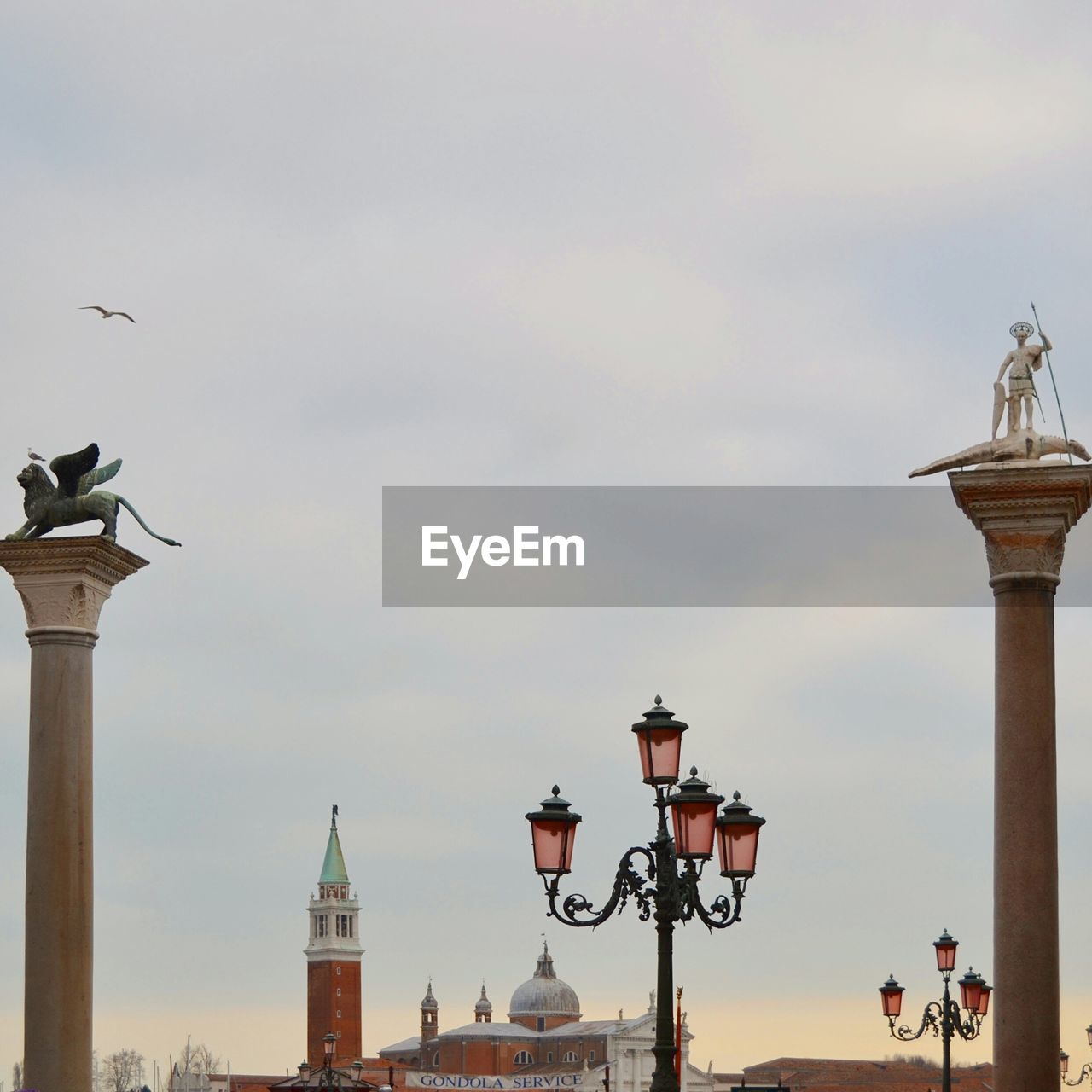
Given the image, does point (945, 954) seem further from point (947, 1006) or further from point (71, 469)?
point (71, 469)

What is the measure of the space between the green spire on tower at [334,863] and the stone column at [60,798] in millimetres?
149509

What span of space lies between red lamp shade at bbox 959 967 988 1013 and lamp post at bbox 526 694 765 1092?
14077mm

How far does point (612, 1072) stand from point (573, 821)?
14636 cm

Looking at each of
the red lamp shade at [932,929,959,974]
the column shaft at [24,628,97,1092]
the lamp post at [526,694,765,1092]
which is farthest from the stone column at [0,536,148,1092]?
the red lamp shade at [932,929,959,974]

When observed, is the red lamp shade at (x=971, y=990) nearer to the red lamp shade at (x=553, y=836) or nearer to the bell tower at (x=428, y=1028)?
the red lamp shade at (x=553, y=836)

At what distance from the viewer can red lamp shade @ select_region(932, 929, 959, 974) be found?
2859 cm

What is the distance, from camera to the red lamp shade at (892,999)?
29578 mm

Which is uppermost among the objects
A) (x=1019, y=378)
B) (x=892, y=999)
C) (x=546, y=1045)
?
(x=1019, y=378)

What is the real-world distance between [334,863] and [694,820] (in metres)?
157

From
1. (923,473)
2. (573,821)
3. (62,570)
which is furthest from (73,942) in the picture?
(923,473)

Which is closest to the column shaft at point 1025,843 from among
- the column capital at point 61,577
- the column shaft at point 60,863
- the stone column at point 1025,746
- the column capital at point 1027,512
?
the stone column at point 1025,746

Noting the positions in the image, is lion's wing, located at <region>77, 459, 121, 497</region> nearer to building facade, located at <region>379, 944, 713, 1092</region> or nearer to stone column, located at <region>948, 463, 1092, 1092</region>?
stone column, located at <region>948, 463, 1092, 1092</region>

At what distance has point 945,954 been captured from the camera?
28672 millimetres

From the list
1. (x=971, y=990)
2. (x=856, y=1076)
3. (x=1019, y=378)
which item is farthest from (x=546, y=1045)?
(x=1019, y=378)
